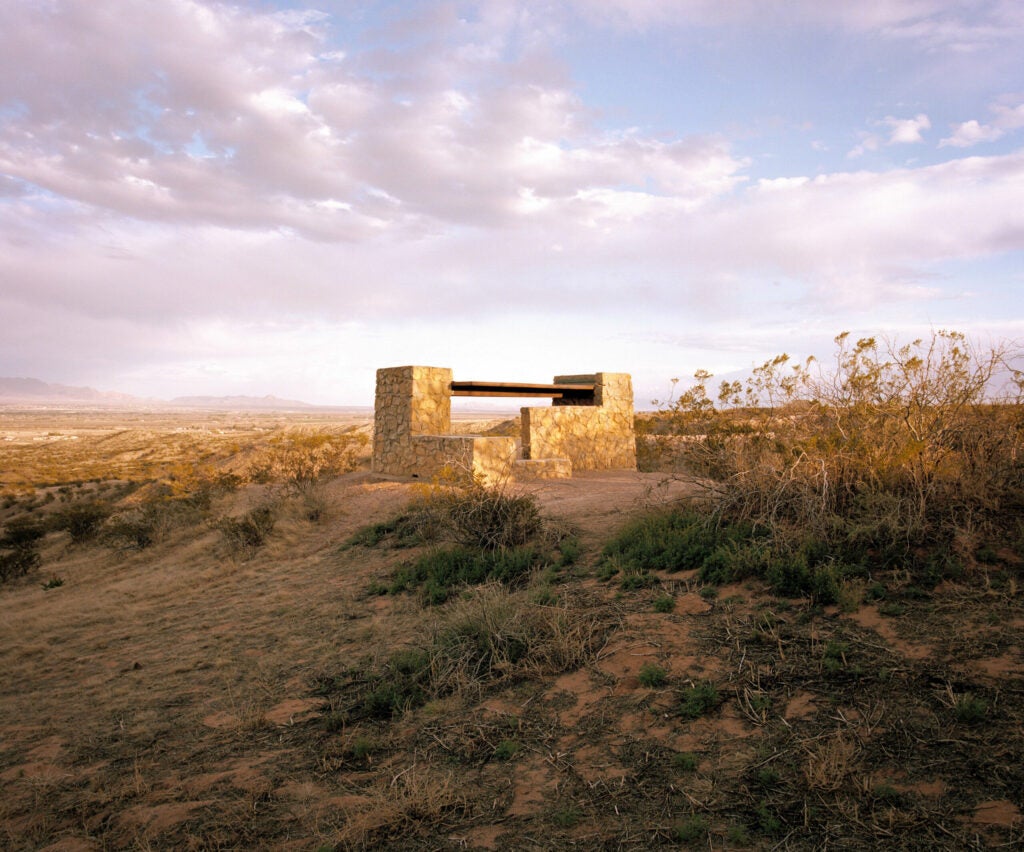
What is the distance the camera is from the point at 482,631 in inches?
206

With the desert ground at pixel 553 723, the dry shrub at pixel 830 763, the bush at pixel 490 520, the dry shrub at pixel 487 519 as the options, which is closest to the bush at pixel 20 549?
the desert ground at pixel 553 723

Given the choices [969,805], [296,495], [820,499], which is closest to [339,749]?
[969,805]

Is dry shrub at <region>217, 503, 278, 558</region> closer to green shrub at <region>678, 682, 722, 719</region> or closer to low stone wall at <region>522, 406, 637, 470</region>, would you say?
low stone wall at <region>522, 406, 637, 470</region>

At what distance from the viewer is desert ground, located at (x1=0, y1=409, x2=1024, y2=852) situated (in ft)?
10.00

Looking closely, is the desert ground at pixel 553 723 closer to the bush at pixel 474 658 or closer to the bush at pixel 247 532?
the bush at pixel 474 658

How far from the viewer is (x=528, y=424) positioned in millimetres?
13789

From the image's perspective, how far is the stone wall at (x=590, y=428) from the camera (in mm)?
13859

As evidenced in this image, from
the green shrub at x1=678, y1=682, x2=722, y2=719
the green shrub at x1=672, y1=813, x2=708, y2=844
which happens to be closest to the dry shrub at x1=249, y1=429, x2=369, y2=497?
the green shrub at x1=678, y1=682, x2=722, y2=719

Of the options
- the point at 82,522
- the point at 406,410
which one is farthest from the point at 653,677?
the point at 82,522

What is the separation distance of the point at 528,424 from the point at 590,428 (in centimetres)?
163

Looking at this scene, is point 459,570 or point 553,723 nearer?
point 553,723

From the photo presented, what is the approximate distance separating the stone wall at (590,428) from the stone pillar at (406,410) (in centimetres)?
191

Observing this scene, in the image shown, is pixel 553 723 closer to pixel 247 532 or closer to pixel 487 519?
pixel 487 519

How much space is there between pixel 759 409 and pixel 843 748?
17.4 feet
